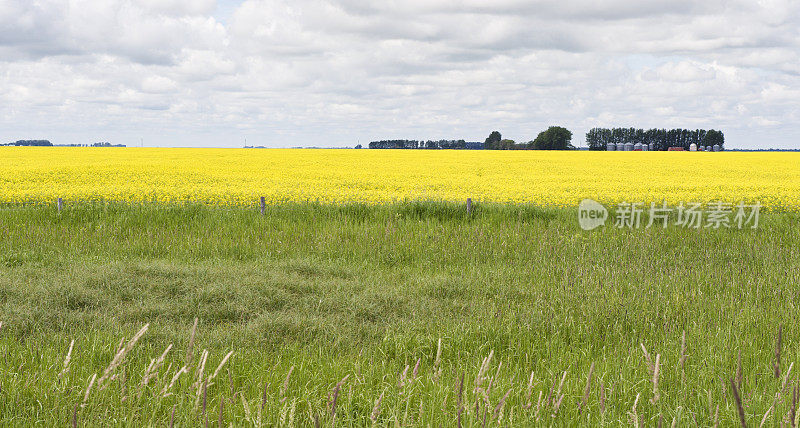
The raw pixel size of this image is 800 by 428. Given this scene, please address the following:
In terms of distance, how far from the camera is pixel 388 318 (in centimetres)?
704

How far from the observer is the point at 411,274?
955cm

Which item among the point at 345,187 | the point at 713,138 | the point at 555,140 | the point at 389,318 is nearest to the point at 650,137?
the point at 713,138

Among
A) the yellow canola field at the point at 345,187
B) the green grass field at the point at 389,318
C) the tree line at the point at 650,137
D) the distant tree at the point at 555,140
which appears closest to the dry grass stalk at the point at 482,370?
the green grass field at the point at 389,318

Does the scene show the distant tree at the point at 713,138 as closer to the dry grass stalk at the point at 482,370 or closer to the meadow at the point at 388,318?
the meadow at the point at 388,318

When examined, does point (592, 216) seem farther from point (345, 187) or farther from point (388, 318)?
point (345, 187)

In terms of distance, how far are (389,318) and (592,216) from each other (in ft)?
30.1

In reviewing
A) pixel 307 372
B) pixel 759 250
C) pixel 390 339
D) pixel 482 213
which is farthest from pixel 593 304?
pixel 482 213

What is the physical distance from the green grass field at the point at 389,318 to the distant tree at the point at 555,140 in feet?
293

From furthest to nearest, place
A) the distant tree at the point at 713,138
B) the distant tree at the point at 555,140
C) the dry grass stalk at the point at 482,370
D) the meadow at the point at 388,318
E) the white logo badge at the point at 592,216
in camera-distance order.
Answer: the distant tree at the point at 713,138
the distant tree at the point at 555,140
the white logo badge at the point at 592,216
the meadow at the point at 388,318
the dry grass stalk at the point at 482,370

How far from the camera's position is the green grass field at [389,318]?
3787mm

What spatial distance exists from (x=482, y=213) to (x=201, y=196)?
33.6 ft

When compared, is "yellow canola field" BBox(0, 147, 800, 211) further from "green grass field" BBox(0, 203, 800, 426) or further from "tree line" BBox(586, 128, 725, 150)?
"tree line" BBox(586, 128, 725, 150)

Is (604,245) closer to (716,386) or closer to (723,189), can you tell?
(716,386)

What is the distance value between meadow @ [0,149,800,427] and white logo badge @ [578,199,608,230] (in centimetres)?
47
